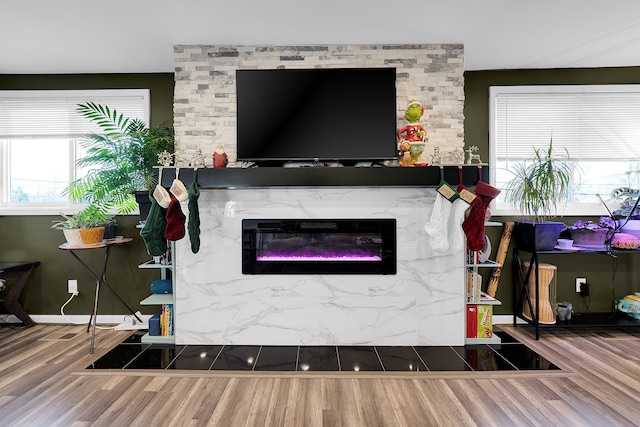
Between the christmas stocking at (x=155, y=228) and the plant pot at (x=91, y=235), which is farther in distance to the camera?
the plant pot at (x=91, y=235)

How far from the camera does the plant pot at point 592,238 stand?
10.6 feet

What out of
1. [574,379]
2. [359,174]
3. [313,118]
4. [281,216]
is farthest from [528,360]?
[313,118]

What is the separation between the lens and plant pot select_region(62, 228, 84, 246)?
10.1ft

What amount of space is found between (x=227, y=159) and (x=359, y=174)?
3.37 ft

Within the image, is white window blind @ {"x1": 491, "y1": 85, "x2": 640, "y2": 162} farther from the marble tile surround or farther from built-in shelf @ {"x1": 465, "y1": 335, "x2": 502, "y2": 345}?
built-in shelf @ {"x1": 465, "y1": 335, "x2": 502, "y2": 345}

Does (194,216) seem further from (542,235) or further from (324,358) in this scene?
(542,235)

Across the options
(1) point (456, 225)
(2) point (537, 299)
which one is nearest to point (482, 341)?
(2) point (537, 299)

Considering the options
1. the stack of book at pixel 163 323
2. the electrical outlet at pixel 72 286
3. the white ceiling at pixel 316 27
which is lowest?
the stack of book at pixel 163 323

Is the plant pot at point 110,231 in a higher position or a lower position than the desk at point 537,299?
higher

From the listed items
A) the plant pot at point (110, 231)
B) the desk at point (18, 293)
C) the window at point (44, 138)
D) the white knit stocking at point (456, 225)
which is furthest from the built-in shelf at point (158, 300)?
the white knit stocking at point (456, 225)

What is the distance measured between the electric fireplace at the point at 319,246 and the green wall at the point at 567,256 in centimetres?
132

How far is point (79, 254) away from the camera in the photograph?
12.2 feet

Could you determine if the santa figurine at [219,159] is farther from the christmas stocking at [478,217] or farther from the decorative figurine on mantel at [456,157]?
the christmas stocking at [478,217]

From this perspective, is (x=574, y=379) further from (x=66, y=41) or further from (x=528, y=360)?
(x=66, y=41)
